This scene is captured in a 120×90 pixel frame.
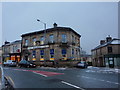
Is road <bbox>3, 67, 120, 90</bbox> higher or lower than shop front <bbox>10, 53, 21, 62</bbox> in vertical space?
lower

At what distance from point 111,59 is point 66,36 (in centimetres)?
1431

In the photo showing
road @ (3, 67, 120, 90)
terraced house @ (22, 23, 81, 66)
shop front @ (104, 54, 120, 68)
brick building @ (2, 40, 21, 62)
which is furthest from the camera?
brick building @ (2, 40, 21, 62)

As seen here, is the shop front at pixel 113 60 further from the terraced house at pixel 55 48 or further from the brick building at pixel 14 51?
the brick building at pixel 14 51

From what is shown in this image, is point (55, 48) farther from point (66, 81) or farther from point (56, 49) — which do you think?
point (66, 81)

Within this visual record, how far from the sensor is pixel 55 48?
1064 inches

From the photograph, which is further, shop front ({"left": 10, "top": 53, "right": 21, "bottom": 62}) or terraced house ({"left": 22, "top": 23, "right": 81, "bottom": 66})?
shop front ({"left": 10, "top": 53, "right": 21, "bottom": 62})

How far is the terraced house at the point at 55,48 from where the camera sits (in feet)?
87.5

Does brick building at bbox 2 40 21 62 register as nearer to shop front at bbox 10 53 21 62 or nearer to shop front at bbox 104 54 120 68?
shop front at bbox 10 53 21 62

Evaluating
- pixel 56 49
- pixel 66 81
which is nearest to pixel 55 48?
pixel 56 49

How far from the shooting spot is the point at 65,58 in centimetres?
2702

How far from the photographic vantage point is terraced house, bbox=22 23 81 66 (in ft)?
87.5

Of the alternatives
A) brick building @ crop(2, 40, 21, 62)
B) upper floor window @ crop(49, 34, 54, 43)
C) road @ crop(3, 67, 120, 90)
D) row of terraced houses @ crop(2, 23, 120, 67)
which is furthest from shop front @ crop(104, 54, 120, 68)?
brick building @ crop(2, 40, 21, 62)

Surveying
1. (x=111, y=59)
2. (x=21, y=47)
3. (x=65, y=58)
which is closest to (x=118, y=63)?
(x=111, y=59)

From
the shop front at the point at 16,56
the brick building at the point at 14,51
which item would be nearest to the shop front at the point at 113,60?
the shop front at the point at 16,56
